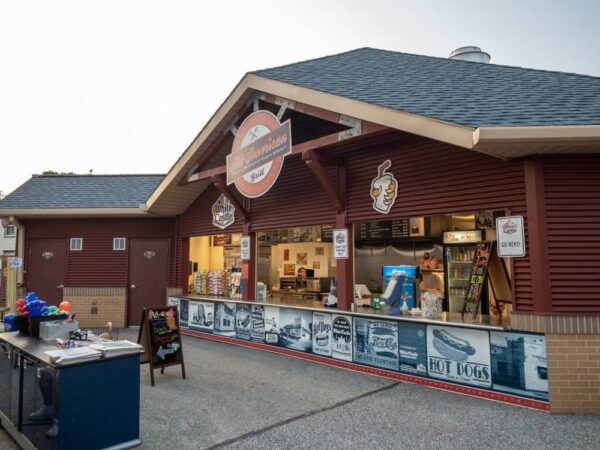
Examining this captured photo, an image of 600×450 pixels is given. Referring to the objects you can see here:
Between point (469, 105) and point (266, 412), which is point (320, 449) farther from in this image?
point (469, 105)

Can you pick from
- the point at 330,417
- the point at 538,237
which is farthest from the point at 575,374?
the point at 330,417

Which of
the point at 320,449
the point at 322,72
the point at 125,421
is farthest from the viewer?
the point at 322,72

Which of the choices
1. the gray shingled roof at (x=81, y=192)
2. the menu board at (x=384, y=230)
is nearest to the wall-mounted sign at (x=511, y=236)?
the menu board at (x=384, y=230)

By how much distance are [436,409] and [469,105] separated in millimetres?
4247

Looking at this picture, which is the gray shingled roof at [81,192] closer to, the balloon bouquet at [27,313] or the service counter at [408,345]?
the service counter at [408,345]

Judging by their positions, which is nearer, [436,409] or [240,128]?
[436,409]

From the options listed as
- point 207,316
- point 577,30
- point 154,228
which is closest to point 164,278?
point 154,228

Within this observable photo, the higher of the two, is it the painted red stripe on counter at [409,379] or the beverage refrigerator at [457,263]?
the beverage refrigerator at [457,263]

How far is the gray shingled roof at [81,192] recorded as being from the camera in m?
12.0

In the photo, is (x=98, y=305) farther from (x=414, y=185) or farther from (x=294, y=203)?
(x=414, y=185)

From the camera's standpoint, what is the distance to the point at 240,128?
27.2 feet

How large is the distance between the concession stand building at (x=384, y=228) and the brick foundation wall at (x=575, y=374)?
18 millimetres

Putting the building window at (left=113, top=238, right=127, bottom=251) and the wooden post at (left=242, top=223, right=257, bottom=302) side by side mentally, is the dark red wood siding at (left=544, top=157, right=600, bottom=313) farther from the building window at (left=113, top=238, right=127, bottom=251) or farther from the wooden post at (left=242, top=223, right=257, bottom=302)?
the building window at (left=113, top=238, right=127, bottom=251)

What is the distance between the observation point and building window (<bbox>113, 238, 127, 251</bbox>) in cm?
1230
